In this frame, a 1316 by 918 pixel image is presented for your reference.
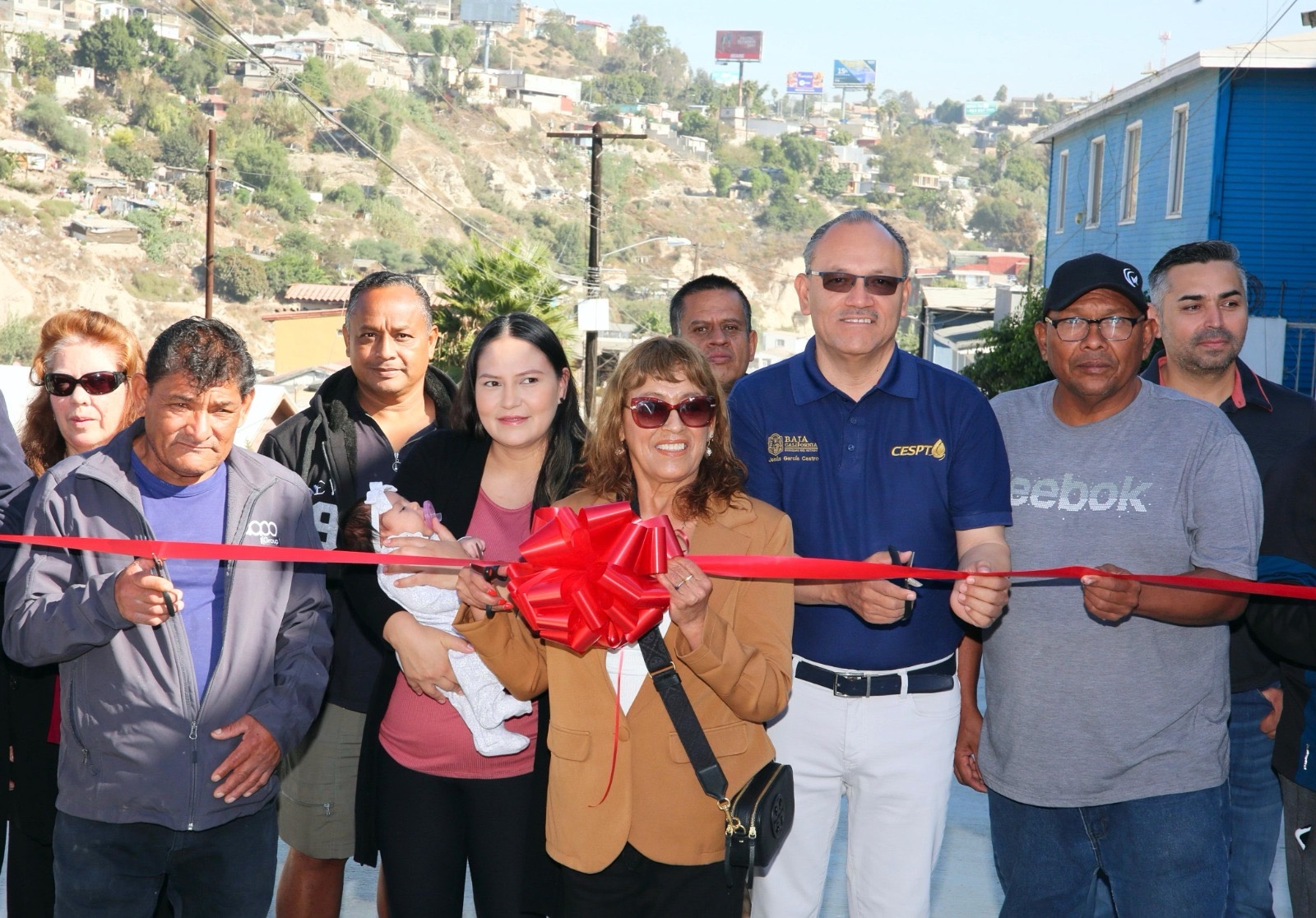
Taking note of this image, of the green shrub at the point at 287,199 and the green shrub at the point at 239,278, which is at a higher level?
the green shrub at the point at 287,199

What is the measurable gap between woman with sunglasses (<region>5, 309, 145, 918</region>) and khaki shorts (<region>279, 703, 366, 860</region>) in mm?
759

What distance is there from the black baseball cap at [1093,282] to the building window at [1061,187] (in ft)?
80.6

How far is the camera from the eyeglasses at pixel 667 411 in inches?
113

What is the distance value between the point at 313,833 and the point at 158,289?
65484 mm

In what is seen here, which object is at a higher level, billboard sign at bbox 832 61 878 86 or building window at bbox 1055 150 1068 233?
billboard sign at bbox 832 61 878 86

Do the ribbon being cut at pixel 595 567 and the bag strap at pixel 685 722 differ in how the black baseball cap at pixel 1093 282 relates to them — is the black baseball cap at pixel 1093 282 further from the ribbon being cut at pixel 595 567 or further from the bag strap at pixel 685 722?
the bag strap at pixel 685 722

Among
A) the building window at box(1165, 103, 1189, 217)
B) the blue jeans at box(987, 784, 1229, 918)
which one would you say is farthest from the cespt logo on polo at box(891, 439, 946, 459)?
the building window at box(1165, 103, 1189, 217)

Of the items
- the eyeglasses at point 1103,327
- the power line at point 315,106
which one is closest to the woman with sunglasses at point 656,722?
the eyeglasses at point 1103,327

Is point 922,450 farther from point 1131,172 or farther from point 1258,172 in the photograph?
point 1131,172

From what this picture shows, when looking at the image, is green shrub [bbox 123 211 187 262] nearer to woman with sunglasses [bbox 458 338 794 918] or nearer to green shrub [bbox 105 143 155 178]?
green shrub [bbox 105 143 155 178]

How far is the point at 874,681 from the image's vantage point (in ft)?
10.3

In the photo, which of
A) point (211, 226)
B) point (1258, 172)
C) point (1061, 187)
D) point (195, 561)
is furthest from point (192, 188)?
point (195, 561)

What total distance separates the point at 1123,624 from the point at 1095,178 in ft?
75.6

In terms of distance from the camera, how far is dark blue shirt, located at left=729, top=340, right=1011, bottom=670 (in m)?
3.08
